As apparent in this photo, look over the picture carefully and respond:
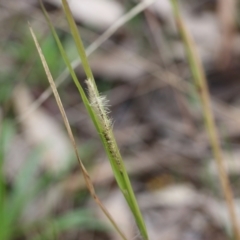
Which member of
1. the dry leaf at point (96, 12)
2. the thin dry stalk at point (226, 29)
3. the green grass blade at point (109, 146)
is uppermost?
the dry leaf at point (96, 12)

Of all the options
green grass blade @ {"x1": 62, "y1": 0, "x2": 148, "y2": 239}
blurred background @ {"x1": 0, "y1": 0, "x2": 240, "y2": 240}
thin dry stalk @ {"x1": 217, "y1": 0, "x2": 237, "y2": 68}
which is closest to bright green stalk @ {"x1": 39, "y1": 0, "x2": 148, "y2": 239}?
green grass blade @ {"x1": 62, "y1": 0, "x2": 148, "y2": 239}

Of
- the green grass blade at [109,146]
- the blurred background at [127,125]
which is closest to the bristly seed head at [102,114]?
the green grass blade at [109,146]

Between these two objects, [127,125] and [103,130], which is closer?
[103,130]

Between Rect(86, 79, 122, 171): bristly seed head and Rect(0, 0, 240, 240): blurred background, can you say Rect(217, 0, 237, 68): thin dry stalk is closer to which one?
Rect(0, 0, 240, 240): blurred background

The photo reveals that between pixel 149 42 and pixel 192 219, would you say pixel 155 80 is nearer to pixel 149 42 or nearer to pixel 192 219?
pixel 149 42

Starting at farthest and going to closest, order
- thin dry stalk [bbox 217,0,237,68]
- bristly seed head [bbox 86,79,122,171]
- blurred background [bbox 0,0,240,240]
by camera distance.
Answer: thin dry stalk [bbox 217,0,237,68] → blurred background [bbox 0,0,240,240] → bristly seed head [bbox 86,79,122,171]

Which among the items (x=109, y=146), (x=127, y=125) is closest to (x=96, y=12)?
(x=127, y=125)

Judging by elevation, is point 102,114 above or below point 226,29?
below

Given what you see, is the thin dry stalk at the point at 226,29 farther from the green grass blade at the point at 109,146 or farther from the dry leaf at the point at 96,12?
the green grass blade at the point at 109,146

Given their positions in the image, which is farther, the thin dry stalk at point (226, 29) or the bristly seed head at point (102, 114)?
the thin dry stalk at point (226, 29)

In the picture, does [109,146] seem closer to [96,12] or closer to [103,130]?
[103,130]
